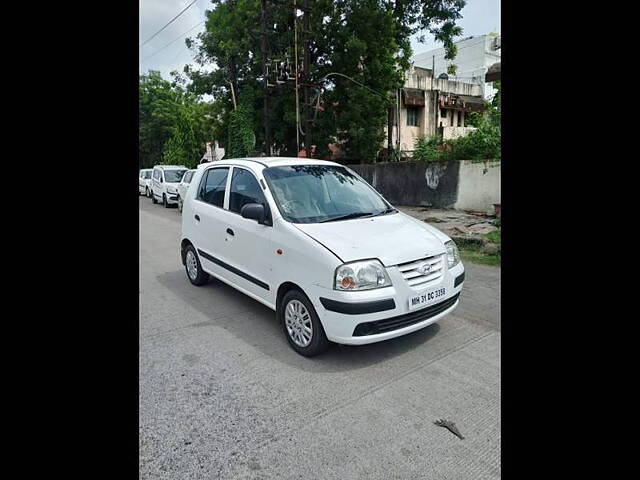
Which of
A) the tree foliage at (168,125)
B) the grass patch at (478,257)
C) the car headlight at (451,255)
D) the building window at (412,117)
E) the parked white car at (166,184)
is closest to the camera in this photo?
the car headlight at (451,255)

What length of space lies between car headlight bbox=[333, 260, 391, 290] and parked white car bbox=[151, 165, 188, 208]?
49.7 feet

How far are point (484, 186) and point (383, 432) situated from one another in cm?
1053

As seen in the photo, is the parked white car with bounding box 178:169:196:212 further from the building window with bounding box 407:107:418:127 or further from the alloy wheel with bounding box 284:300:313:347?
the building window with bounding box 407:107:418:127

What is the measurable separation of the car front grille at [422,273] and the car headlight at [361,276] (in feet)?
0.58

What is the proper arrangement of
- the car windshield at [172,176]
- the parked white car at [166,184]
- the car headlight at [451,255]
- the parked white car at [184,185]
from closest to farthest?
1. the car headlight at [451,255]
2. the parked white car at [184,185]
3. the parked white car at [166,184]
4. the car windshield at [172,176]

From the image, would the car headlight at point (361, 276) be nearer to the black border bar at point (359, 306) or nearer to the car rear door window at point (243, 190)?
the black border bar at point (359, 306)

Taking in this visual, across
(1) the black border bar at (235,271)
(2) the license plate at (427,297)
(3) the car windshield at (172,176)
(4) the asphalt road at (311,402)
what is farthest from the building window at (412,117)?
(2) the license plate at (427,297)

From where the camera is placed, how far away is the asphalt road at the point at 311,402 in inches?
93.4

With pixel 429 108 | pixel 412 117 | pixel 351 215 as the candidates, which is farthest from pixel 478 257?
pixel 429 108

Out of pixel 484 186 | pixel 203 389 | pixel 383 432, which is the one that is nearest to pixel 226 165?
pixel 203 389

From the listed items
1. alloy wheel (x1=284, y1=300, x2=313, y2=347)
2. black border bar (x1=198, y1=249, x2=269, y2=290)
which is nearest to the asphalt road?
alloy wheel (x1=284, y1=300, x2=313, y2=347)

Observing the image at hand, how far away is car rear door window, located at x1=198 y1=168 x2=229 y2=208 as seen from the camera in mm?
5039
